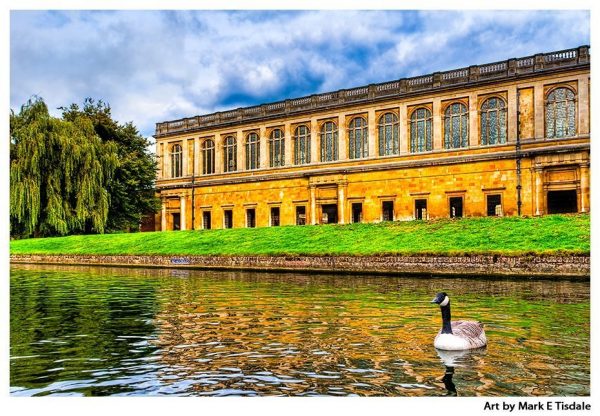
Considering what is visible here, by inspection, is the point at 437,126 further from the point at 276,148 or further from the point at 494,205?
the point at 276,148

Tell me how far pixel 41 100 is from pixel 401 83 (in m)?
22.5

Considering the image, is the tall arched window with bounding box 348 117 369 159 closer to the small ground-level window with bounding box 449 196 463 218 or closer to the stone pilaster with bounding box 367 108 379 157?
the stone pilaster with bounding box 367 108 379 157

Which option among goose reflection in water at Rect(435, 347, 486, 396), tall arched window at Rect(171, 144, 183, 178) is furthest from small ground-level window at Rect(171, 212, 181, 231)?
goose reflection in water at Rect(435, 347, 486, 396)

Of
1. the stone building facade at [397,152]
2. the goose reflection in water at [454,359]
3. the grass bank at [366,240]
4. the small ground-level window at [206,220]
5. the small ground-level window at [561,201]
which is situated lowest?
the goose reflection in water at [454,359]

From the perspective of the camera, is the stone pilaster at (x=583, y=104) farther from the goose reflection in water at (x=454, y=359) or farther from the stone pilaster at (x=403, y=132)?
the goose reflection in water at (x=454, y=359)

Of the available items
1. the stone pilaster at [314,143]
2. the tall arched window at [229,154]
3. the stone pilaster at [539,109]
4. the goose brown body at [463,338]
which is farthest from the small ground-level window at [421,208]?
the goose brown body at [463,338]

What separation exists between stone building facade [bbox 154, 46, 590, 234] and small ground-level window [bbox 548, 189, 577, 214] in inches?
2.8

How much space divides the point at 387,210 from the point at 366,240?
1515 cm

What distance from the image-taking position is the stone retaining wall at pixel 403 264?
1958 cm

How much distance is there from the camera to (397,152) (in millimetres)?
43375

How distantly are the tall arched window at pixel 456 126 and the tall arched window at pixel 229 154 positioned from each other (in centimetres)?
1781
